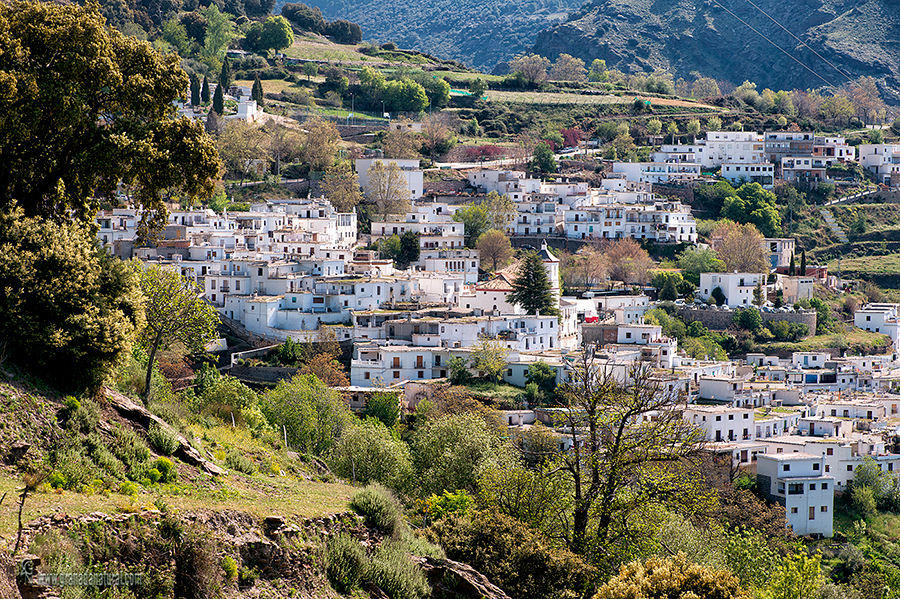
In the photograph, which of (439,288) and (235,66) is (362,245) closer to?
(439,288)

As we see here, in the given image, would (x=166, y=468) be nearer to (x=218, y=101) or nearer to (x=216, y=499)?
(x=216, y=499)

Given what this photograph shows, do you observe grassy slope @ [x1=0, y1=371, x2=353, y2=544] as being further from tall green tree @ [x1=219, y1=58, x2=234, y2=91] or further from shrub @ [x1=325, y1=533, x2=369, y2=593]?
tall green tree @ [x1=219, y1=58, x2=234, y2=91]

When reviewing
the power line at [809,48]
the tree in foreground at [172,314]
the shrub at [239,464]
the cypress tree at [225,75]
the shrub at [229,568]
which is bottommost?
the shrub at [229,568]

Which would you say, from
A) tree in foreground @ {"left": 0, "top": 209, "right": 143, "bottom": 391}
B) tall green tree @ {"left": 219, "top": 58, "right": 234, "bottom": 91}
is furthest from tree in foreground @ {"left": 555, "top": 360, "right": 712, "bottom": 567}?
tall green tree @ {"left": 219, "top": 58, "right": 234, "bottom": 91}

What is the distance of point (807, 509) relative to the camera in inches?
1539

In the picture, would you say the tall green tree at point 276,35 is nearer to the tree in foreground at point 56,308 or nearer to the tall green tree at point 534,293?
the tall green tree at point 534,293

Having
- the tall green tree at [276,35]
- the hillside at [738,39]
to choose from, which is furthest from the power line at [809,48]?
the tall green tree at [276,35]

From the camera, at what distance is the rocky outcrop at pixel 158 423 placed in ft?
43.3

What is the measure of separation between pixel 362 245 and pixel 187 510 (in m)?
48.3

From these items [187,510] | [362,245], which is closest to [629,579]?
[187,510]

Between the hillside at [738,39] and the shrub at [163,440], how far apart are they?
529 ft

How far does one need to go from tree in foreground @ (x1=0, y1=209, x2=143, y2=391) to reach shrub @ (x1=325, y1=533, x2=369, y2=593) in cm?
374

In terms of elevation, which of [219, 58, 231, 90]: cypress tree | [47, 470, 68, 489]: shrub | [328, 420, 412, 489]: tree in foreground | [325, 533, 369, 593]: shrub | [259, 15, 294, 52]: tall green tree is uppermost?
[259, 15, 294, 52]: tall green tree

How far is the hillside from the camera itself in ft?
530
